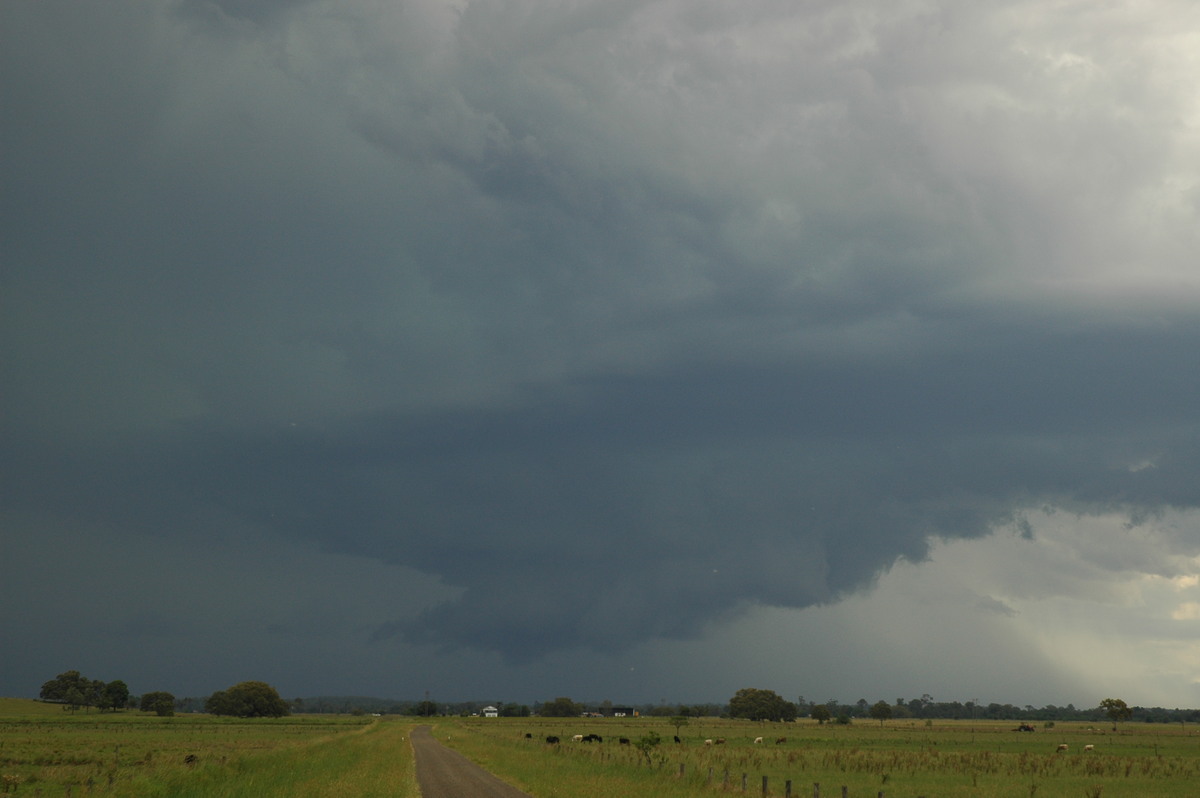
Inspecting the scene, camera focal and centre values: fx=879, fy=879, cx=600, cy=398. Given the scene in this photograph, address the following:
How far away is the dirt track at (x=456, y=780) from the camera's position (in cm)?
3600

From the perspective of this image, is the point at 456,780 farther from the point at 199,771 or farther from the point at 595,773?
the point at 199,771

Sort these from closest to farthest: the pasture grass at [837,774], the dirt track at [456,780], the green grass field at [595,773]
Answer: the dirt track at [456,780]
the green grass field at [595,773]
the pasture grass at [837,774]

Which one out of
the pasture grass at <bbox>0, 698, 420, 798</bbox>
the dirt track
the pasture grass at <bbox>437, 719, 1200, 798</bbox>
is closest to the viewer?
the dirt track

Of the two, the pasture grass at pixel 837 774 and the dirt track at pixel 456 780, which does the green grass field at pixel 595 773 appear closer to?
the pasture grass at pixel 837 774

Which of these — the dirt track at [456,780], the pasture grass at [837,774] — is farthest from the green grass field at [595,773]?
the dirt track at [456,780]

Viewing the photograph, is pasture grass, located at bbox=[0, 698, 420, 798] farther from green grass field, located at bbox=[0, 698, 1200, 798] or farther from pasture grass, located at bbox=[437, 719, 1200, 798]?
pasture grass, located at bbox=[437, 719, 1200, 798]

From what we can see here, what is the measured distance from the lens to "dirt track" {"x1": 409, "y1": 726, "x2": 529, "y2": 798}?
118ft

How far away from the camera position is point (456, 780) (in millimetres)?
42312

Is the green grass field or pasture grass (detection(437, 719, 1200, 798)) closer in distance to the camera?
the green grass field

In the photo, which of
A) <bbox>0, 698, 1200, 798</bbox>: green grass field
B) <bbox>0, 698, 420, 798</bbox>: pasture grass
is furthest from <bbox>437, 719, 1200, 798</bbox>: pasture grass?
<bbox>0, 698, 420, 798</bbox>: pasture grass

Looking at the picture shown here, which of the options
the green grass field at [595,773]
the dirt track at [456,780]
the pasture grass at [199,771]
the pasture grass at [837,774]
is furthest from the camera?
the pasture grass at [837,774]

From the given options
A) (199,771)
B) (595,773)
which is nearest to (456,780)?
(595,773)

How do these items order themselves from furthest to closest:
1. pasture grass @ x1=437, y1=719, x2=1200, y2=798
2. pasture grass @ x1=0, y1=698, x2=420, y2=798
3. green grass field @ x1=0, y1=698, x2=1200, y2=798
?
pasture grass @ x1=437, y1=719, x2=1200, y2=798
green grass field @ x1=0, y1=698, x2=1200, y2=798
pasture grass @ x1=0, y1=698, x2=420, y2=798

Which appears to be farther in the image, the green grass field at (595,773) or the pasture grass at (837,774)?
the pasture grass at (837,774)
